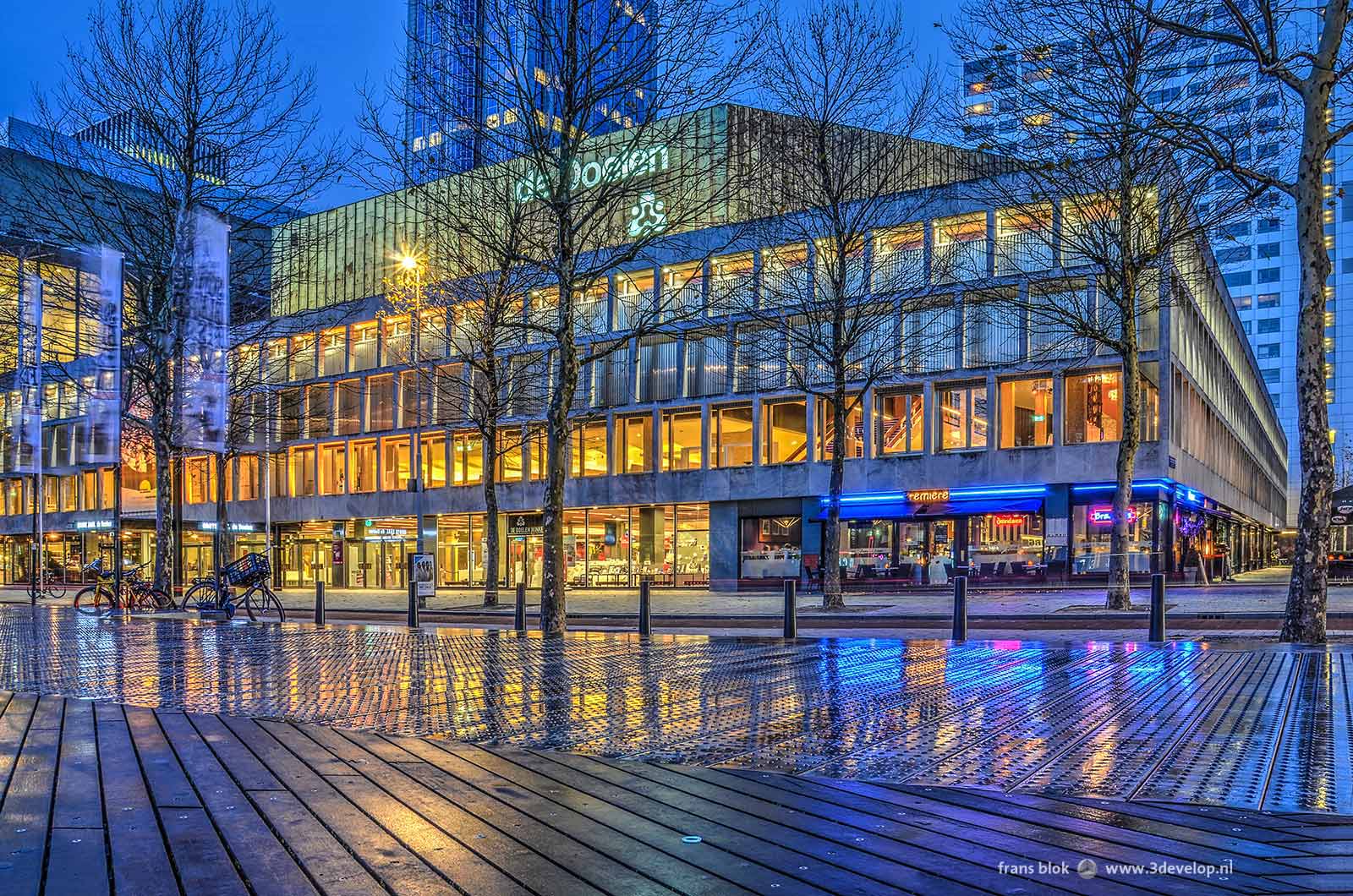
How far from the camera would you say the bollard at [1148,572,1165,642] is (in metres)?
13.1

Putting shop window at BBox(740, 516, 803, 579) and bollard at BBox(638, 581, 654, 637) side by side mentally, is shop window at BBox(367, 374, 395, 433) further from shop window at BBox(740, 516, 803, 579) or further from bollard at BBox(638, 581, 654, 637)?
bollard at BBox(638, 581, 654, 637)

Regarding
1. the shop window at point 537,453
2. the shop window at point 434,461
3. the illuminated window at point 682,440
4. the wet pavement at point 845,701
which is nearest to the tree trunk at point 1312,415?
the wet pavement at point 845,701

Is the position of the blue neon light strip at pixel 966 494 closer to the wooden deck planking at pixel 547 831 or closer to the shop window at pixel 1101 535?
the shop window at pixel 1101 535

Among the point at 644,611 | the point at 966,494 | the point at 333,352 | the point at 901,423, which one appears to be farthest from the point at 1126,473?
the point at 333,352

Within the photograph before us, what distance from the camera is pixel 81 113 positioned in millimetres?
24047

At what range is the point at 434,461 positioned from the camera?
49031mm

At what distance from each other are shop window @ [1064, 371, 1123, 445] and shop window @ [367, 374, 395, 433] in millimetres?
29844

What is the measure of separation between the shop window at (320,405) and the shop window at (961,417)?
30052 mm

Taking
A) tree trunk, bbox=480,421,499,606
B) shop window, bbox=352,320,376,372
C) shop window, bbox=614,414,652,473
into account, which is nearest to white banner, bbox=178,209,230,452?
tree trunk, bbox=480,421,499,606

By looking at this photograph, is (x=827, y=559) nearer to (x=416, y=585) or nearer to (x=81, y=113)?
(x=416, y=585)

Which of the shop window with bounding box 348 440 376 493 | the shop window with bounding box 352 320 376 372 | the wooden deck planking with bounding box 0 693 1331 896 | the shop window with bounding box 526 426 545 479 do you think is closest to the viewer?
the wooden deck planking with bounding box 0 693 1331 896

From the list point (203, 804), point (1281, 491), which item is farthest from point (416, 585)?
point (1281, 491)

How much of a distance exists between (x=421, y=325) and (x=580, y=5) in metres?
13.1

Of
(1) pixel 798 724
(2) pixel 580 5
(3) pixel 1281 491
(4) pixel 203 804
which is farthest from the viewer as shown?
(3) pixel 1281 491
